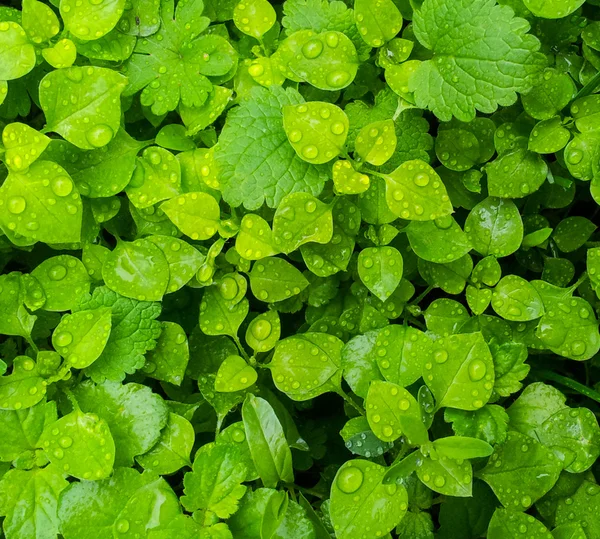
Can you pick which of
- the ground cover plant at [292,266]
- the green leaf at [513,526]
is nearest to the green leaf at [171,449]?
the ground cover plant at [292,266]

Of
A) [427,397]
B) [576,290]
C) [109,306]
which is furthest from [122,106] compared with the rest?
[576,290]

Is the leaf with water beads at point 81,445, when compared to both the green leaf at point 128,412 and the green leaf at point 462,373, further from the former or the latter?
the green leaf at point 462,373

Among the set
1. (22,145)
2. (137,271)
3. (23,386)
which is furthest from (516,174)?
(23,386)

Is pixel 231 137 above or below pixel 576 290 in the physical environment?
above

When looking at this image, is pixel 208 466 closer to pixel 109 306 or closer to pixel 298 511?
pixel 298 511

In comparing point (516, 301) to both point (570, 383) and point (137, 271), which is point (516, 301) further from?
point (137, 271)

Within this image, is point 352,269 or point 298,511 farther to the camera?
point 352,269
